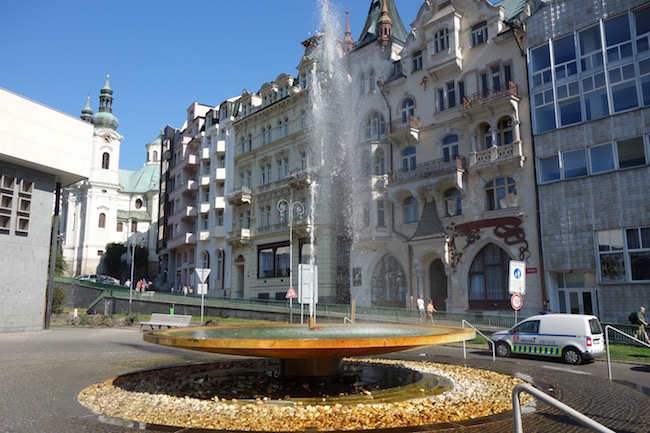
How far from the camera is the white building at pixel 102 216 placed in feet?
305

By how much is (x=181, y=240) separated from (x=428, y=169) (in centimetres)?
3858

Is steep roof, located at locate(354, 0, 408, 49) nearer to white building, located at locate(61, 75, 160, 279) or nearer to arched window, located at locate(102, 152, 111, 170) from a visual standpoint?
white building, located at locate(61, 75, 160, 279)

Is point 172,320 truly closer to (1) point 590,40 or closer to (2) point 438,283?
(2) point 438,283

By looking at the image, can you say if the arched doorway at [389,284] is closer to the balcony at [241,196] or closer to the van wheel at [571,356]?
the balcony at [241,196]

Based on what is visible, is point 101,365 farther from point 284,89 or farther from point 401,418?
point 284,89

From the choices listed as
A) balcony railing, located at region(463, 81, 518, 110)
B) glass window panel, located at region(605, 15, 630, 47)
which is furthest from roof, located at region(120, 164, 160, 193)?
glass window panel, located at region(605, 15, 630, 47)

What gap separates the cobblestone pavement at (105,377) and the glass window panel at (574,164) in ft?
59.7

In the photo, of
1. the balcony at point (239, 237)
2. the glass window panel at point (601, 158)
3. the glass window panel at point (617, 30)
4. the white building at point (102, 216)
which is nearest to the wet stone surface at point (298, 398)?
the glass window panel at point (601, 158)

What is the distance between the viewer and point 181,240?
6253 cm

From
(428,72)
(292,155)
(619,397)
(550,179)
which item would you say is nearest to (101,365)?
(619,397)

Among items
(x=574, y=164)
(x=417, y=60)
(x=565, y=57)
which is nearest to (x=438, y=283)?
(x=574, y=164)

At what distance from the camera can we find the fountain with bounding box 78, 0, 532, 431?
7023 mm

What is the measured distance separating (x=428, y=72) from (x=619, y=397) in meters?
30.4

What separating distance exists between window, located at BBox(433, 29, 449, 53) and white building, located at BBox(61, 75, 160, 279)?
Answer: 70596mm
